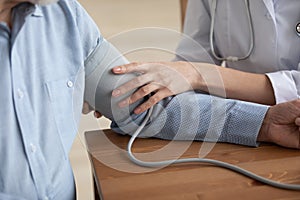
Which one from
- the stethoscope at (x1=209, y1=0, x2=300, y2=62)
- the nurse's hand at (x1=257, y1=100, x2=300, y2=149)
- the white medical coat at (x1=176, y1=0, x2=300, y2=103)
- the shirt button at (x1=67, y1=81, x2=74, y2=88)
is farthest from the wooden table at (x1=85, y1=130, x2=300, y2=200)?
the stethoscope at (x1=209, y1=0, x2=300, y2=62)

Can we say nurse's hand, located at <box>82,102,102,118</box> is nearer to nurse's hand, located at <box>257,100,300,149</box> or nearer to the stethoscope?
nurse's hand, located at <box>257,100,300,149</box>

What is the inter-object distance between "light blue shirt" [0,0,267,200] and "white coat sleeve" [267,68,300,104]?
0.12 metres

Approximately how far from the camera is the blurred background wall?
1.07 meters

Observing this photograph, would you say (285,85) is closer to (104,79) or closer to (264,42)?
(264,42)

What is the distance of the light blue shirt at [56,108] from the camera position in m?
1.00

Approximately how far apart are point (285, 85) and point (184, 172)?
1.29ft

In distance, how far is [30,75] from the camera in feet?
3.40

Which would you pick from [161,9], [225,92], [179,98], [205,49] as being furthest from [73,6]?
[161,9]

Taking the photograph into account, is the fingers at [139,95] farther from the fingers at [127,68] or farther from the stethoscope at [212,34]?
the stethoscope at [212,34]

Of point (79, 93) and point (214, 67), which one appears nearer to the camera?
point (79, 93)

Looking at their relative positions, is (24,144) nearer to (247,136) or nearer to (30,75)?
(30,75)

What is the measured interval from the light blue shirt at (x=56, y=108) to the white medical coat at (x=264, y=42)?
17 cm

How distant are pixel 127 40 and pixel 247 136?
32cm

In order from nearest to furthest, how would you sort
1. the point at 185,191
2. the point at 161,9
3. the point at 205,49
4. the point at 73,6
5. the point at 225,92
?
the point at 185,191
the point at 73,6
the point at 225,92
the point at 205,49
the point at 161,9
